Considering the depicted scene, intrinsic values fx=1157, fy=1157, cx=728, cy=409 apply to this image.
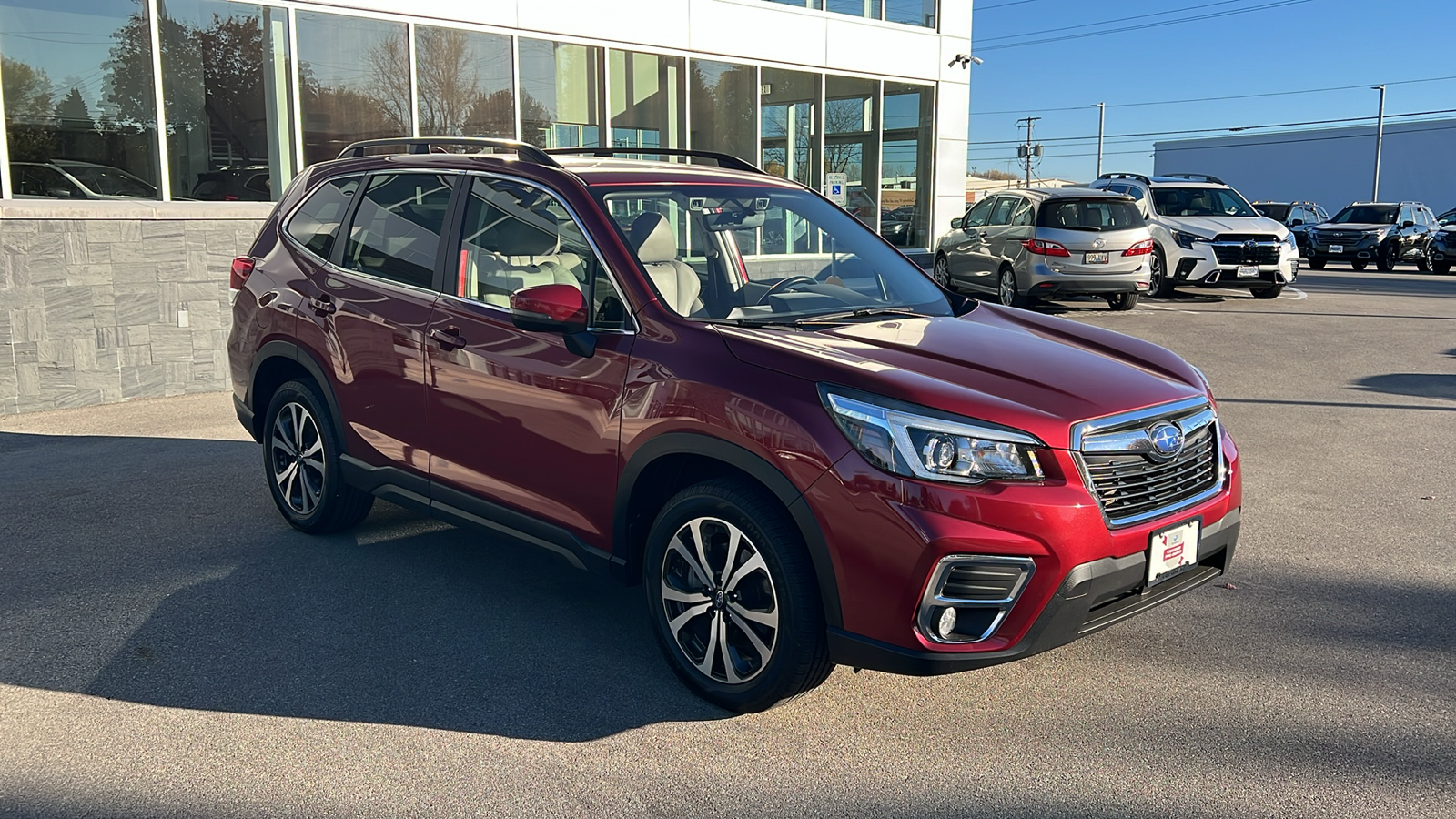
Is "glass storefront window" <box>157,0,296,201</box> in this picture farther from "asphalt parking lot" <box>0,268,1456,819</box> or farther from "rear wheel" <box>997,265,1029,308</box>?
"rear wheel" <box>997,265,1029,308</box>

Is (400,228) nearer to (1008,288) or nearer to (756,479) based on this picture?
(756,479)

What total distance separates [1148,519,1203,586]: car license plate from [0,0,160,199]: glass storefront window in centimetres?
985

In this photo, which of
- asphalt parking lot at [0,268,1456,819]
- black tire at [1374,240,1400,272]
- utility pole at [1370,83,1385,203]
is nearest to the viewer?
asphalt parking lot at [0,268,1456,819]

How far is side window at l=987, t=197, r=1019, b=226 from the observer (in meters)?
16.9

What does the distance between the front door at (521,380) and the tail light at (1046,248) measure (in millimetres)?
12135

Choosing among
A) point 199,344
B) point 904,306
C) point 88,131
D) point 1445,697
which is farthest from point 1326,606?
point 88,131

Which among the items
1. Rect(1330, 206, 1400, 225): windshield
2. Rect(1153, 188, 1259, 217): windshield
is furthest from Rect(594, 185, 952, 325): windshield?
Rect(1330, 206, 1400, 225): windshield

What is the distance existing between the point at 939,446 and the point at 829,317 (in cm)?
113

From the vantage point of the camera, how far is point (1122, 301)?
17.0 metres

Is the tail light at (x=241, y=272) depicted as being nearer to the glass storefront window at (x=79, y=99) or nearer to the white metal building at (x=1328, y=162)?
the glass storefront window at (x=79, y=99)

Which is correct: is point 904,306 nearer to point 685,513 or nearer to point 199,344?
point 685,513

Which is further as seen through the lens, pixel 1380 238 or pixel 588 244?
pixel 1380 238

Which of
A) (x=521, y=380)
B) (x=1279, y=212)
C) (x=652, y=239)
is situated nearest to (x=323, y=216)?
(x=521, y=380)

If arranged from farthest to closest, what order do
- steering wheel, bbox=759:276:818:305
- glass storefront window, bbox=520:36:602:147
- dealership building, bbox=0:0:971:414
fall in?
glass storefront window, bbox=520:36:602:147 → dealership building, bbox=0:0:971:414 → steering wheel, bbox=759:276:818:305
